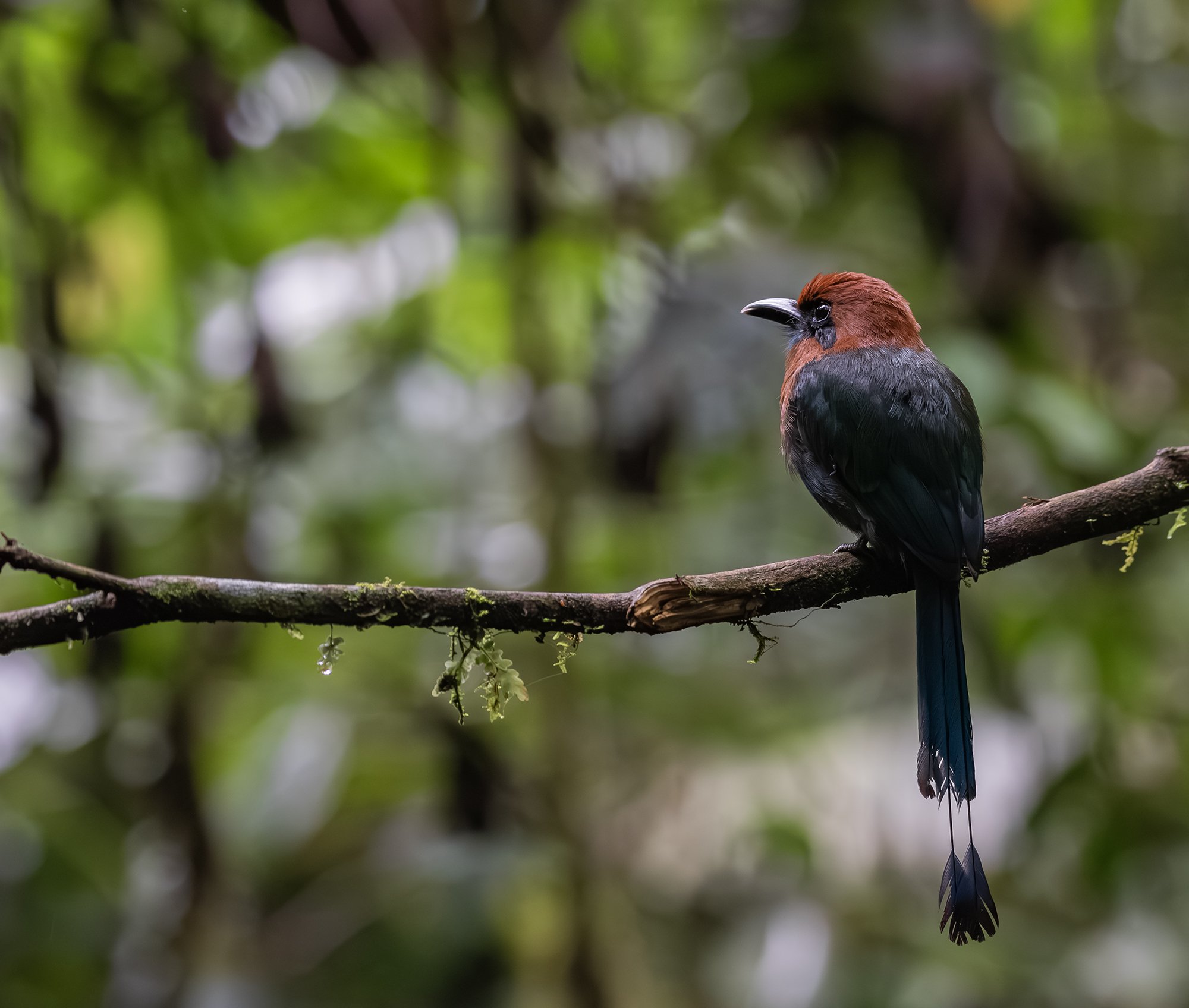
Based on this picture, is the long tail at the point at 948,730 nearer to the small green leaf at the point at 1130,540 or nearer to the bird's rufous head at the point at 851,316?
the small green leaf at the point at 1130,540

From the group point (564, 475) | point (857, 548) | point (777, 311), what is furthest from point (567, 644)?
point (564, 475)

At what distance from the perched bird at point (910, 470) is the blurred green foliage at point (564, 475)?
1.12 feet

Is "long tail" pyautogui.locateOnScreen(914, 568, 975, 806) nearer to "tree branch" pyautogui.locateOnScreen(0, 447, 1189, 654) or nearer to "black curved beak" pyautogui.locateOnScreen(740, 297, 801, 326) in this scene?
"tree branch" pyautogui.locateOnScreen(0, 447, 1189, 654)

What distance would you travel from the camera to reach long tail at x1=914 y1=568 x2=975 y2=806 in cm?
169

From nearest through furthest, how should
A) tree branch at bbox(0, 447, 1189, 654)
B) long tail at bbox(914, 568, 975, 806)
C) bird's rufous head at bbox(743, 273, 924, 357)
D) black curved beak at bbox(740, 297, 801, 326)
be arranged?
tree branch at bbox(0, 447, 1189, 654), long tail at bbox(914, 568, 975, 806), bird's rufous head at bbox(743, 273, 924, 357), black curved beak at bbox(740, 297, 801, 326)

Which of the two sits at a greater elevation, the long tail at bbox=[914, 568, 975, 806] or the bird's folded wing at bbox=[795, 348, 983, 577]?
the bird's folded wing at bbox=[795, 348, 983, 577]

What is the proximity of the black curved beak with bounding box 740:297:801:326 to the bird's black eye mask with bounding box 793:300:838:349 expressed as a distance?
0.9 inches

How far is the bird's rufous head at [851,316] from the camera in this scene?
7.36 feet

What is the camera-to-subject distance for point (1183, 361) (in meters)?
3.50

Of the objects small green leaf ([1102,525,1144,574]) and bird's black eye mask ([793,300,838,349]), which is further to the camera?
bird's black eye mask ([793,300,838,349])

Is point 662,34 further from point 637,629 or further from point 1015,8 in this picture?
point 637,629

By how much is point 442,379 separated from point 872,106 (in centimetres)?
178

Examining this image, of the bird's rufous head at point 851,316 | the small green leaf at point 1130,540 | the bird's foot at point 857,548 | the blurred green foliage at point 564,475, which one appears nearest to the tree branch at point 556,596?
the bird's foot at point 857,548

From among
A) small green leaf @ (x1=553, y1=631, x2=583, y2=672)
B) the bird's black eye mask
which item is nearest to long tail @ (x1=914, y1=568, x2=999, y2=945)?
small green leaf @ (x1=553, y1=631, x2=583, y2=672)
